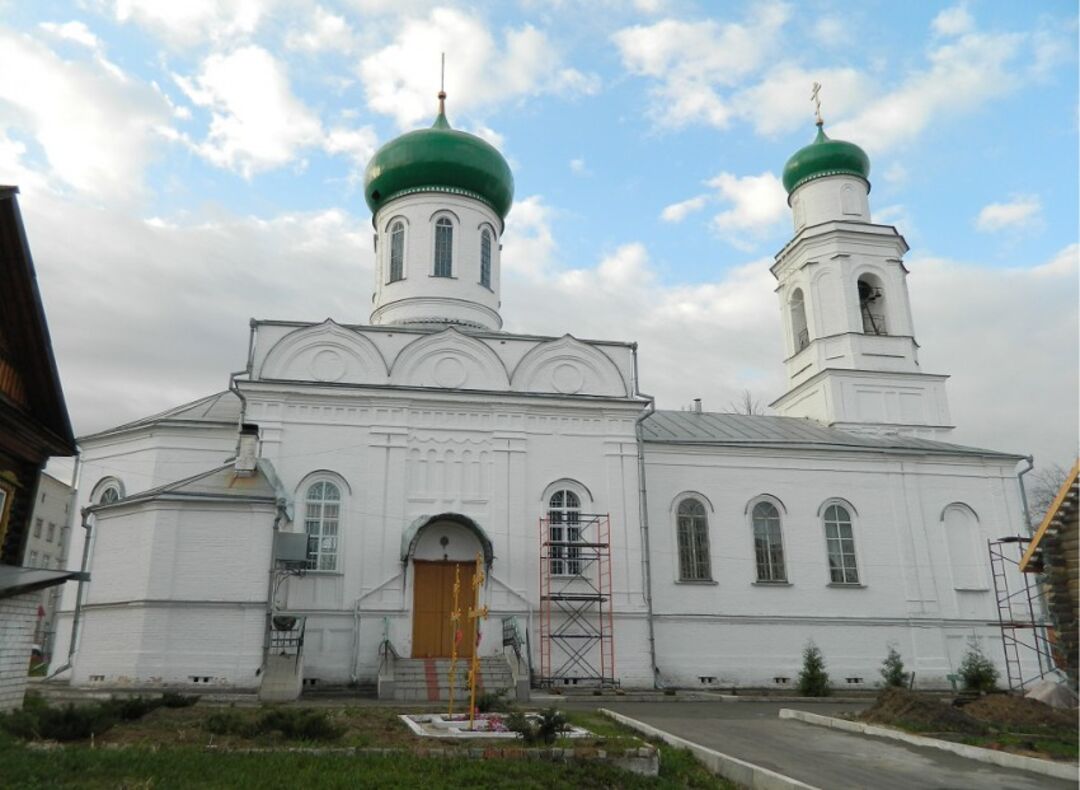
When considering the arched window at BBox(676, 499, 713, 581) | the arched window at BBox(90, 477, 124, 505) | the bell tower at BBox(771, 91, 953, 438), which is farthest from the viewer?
the bell tower at BBox(771, 91, 953, 438)

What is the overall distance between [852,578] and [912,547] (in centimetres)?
168

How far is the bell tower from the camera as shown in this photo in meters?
21.6

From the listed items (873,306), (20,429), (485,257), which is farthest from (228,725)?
(873,306)

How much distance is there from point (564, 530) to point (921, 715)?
795 centimetres

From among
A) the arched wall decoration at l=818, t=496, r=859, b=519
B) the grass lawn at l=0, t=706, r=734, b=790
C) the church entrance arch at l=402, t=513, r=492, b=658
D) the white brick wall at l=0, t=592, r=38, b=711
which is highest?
the arched wall decoration at l=818, t=496, r=859, b=519

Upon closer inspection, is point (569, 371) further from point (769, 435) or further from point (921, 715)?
point (921, 715)

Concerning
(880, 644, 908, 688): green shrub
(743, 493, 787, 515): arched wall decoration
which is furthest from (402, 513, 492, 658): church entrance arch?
(880, 644, 908, 688): green shrub

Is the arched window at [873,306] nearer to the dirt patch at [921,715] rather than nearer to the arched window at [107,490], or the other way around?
the dirt patch at [921,715]

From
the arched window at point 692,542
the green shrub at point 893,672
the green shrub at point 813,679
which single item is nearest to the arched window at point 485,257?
the arched window at point 692,542

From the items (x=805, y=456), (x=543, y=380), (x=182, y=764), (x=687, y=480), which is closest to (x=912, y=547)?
(x=805, y=456)

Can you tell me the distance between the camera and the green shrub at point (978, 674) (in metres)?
16.8

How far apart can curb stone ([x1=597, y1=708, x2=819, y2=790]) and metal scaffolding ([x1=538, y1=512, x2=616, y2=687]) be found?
6368 millimetres

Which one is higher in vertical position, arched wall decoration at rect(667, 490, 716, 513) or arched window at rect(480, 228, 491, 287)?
arched window at rect(480, 228, 491, 287)

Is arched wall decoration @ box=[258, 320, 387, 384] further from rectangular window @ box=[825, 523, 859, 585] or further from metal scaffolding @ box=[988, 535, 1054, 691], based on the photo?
metal scaffolding @ box=[988, 535, 1054, 691]
